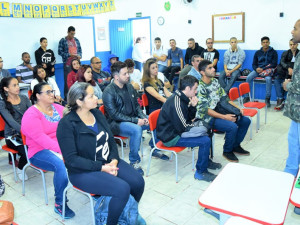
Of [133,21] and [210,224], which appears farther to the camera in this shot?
[133,21]

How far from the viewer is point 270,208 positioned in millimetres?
1367

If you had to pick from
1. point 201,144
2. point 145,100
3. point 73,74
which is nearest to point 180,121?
point 201,144

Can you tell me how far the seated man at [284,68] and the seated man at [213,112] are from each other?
112 inches

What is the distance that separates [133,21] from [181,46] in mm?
2205

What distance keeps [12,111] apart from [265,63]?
17.2 feet

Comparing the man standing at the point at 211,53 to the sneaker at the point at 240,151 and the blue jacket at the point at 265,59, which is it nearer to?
the blue jacket at the point at 265,59

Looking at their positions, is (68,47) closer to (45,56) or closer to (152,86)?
(45,56)

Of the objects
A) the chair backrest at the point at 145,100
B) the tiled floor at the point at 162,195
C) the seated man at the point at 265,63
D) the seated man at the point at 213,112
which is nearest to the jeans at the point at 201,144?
the tiled floor at the point at 162,195

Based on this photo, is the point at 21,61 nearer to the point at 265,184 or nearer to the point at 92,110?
the point at 92,110

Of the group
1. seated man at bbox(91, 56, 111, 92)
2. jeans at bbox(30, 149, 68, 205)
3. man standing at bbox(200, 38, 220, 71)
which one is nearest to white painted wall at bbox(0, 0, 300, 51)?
man standing at bbox(200, 38, 220, 71)

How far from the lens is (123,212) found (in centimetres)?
221

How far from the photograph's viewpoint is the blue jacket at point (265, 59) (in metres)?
6.28

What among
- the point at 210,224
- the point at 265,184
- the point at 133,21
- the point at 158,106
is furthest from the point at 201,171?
the point at 133,21

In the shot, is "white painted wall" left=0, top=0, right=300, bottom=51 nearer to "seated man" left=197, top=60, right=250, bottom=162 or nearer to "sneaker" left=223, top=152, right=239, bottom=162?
"seated man" left=197, top=60, right=250, bottom=162
